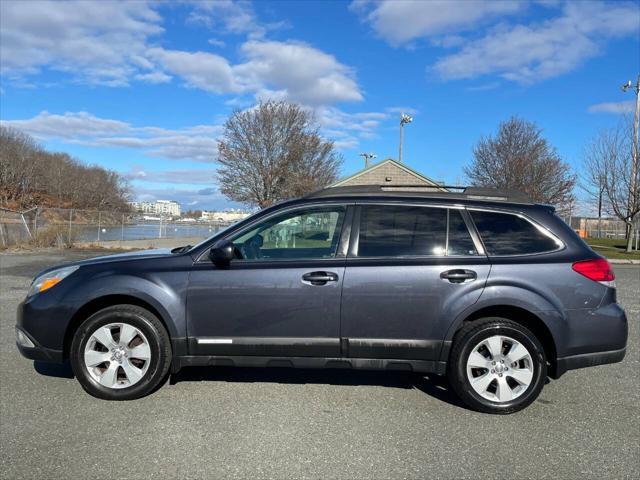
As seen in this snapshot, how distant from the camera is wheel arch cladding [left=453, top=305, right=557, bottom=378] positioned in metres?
3.88

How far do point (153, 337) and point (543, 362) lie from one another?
3.16m

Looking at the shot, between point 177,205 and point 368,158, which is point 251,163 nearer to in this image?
point 368,158

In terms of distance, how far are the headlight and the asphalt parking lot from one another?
899 millimetres

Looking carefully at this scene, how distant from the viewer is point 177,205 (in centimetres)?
16700

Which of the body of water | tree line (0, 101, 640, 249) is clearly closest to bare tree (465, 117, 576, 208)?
tree line (0, 101, 640, 249)

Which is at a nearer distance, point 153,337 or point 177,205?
point 153,337

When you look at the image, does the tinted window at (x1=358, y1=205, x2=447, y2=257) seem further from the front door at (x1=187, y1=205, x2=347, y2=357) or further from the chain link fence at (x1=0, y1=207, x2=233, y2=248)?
the chain link fence at (x1=0, y1=207, x2=233, y2=248)

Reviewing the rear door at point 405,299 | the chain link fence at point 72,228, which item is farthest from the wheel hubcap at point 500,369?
the chain link fence at point 72,228

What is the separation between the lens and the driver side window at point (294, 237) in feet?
13.5

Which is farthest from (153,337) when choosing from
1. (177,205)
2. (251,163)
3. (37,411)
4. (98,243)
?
(177,205)

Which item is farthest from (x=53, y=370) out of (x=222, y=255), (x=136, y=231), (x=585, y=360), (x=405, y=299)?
(x=136, y=231)

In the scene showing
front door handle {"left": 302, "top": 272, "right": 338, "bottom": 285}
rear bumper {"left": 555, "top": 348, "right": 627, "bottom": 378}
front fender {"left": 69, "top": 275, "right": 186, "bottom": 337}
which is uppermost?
front door handle {"left": 302, "top": 272, "right": 338, "bottom": 285}

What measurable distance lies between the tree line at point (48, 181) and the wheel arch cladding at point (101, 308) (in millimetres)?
76229

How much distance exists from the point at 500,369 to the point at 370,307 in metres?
1.16
